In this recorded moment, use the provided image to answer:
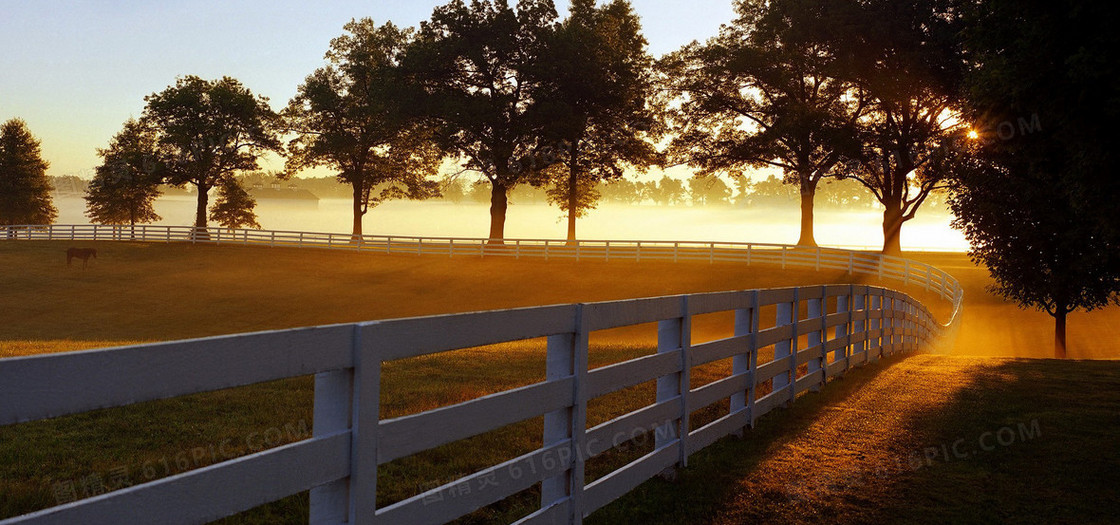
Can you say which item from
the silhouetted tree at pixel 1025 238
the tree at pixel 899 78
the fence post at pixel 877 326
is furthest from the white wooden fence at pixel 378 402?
the tree at pixel 899 78

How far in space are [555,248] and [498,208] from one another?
9.66 metres

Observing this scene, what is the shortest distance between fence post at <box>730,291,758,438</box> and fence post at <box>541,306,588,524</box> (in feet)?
10.4

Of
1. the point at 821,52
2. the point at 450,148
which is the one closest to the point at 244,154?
the point at 450,148

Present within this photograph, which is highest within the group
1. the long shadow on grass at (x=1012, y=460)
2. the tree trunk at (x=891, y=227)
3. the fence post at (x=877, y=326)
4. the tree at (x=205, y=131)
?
the tree at (x=205, y=131)

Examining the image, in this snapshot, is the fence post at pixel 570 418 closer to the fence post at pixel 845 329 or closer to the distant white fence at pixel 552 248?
the fence post at pixel 845 329

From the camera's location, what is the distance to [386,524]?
3.50 meters

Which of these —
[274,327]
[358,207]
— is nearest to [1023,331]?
[274,327]

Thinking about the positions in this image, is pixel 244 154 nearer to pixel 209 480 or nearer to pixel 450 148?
pixel 450 148

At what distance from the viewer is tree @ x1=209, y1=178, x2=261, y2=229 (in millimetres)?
66562

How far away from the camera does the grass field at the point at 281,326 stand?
6.18m

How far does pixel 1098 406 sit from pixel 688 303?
712 centimetres

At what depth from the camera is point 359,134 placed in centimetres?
5862

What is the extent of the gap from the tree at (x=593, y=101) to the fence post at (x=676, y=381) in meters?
41.4

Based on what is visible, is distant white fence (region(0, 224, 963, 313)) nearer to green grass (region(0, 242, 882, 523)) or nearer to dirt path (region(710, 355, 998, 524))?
green grass (region(0, 242, 882, 523))
